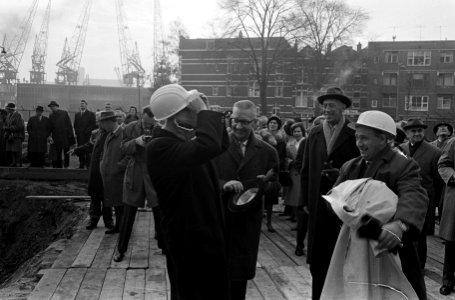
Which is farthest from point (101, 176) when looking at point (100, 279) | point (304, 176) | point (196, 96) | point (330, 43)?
point (330, 43)

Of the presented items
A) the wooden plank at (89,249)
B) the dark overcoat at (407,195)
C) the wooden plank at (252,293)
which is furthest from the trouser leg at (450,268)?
the wooden plank at (89,249)

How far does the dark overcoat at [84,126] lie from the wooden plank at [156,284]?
936 centimetres

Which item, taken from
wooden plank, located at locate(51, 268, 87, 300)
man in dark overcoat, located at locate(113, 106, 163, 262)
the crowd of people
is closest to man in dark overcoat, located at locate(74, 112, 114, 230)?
man in dark overcoat, located at locate(113, 106, 163, 262)

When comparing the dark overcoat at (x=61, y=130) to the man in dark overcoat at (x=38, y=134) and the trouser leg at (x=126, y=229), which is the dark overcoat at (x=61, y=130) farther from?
the trouser leg at (x=126, y=229)

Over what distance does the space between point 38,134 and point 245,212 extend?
39.2 ft

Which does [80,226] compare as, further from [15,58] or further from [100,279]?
[15,58]

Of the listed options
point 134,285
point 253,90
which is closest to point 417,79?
point 253,90

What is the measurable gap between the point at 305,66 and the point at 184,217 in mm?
54526

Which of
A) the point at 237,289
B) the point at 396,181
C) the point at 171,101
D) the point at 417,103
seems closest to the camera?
the point at 171,101

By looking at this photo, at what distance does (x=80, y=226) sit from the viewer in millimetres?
9461

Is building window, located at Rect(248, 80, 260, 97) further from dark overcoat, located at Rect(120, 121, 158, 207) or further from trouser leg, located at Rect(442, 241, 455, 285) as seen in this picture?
trouser leg, located at Rect(442, 241, 455, 285)

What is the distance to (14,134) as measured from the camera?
15.2m

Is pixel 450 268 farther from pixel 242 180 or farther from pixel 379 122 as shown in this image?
pixel 379 122

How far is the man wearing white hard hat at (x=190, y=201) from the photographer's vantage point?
3.48 m
